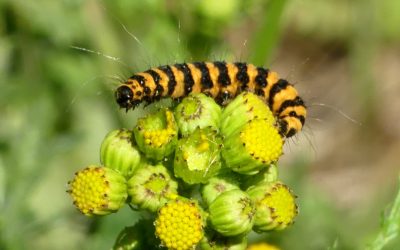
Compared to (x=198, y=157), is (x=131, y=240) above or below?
below

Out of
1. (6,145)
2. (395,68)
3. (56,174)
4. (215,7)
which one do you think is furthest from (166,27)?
(395,68)

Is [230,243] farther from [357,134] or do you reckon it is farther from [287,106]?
[357,134]

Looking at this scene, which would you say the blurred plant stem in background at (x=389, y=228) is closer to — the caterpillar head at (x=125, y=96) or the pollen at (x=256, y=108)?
the pollen at (x=256, y=108)

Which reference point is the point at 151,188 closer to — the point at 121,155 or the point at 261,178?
the point at 121,155

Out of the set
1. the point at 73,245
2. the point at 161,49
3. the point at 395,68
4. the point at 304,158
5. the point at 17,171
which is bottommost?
the point at 73,245

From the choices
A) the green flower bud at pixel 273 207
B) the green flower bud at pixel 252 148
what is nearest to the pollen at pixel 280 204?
the green flower bud at pixel 273 207

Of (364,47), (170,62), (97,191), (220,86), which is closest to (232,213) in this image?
(97,191)
